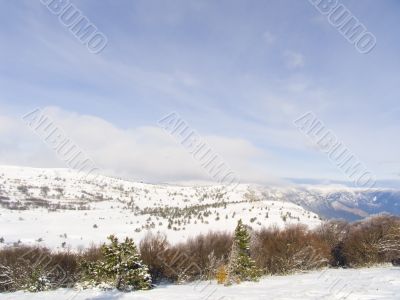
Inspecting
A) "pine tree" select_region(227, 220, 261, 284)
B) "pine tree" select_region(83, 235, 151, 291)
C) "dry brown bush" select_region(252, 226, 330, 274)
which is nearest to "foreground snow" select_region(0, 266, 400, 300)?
"pine tree" select_region(227, 220, 261, 284)

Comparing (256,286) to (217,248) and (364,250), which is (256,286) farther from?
(364,250)

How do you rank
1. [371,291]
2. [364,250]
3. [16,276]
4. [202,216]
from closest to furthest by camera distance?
1. [371,291]
2. [16,276]
3. [364,250]
4. [202,216]

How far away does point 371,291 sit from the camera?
58.5 ft

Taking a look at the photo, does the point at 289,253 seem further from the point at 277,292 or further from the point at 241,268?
the point at 277,292

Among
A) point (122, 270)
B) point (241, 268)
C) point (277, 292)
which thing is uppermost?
point (122, 270)

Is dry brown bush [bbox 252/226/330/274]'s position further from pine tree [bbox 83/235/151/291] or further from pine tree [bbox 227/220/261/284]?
pine tree [bbox 83/235/151/291]

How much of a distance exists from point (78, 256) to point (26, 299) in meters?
8.46

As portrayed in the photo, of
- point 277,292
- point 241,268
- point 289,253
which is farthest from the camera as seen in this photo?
point 289,253

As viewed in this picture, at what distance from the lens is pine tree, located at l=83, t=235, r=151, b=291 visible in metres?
24.2

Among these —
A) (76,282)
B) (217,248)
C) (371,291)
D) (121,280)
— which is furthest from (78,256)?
(371,291)

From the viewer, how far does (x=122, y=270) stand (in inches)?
955

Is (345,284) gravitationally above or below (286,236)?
below

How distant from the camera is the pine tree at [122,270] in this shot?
24.2 metres

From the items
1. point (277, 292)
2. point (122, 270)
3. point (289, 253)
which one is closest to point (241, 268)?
point (277, 292)
